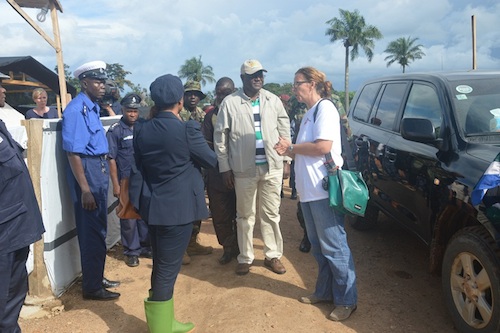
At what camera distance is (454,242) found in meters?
2.88

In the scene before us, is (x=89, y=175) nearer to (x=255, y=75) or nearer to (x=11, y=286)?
(x=11, y=286)

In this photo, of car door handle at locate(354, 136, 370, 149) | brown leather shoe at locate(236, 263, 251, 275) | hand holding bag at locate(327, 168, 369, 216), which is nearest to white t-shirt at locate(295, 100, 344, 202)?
hand holding bag at locate(327, 168, 369, 216)

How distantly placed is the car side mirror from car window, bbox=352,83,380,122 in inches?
75.3

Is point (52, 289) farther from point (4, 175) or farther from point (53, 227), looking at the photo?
point (4, 175)

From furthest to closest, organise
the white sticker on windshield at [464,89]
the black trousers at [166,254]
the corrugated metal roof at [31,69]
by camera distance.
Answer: the corrugated metal roof at [31,69]
the white sticker on windshield at [464,89]
the black trousers at [166,254]

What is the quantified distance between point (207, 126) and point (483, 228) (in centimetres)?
285

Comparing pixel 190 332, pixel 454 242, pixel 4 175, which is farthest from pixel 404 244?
pixel 4 175

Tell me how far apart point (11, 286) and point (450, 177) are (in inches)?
118

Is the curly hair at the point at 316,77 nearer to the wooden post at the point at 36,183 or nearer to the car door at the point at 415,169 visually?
the car door at the point at 415,169

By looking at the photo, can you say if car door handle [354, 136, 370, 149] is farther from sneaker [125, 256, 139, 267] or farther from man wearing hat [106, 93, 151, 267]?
sneaker [125, 256, 139, 267]

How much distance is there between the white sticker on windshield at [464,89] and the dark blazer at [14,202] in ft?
10.9

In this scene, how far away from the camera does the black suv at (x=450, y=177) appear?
2.60m

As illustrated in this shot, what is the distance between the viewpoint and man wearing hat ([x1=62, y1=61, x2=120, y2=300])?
11.2 ft

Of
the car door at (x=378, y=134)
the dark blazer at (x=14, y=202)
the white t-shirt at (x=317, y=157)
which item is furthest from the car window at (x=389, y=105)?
the dark blazer at (x=14, y=202)
